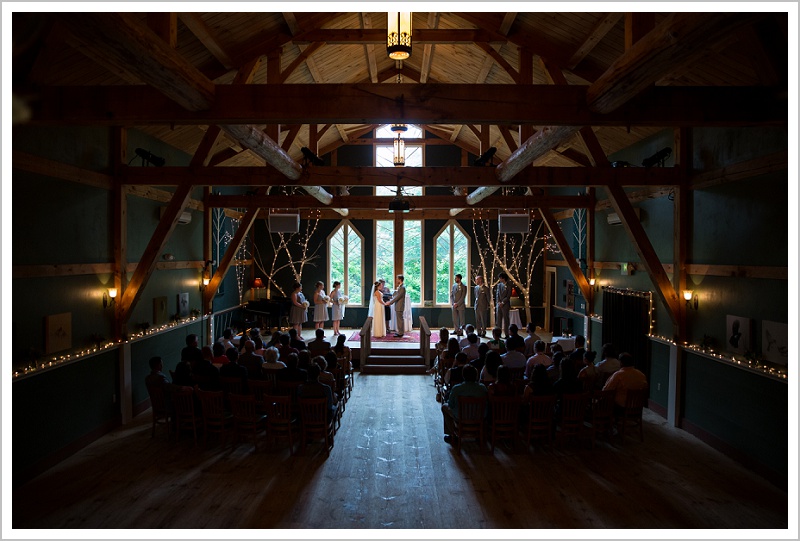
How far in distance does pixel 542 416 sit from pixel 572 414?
1.29ft

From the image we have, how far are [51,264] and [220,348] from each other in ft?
9.20

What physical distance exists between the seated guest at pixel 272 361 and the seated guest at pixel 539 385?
3415mm

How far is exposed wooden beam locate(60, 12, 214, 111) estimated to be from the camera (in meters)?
3.23

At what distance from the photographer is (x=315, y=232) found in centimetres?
1720

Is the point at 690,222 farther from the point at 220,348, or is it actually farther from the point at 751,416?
the point at 220,348

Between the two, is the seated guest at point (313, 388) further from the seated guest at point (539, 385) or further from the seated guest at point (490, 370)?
the seated guest at point (539, 385)

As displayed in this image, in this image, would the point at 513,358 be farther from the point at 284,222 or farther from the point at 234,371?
the point at 284,222

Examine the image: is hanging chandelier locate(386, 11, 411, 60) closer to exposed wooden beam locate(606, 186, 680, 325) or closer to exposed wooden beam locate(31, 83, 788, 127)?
exposed wooden beam locate(31, 83, 788, 127)

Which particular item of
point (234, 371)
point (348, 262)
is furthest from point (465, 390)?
point (348, 262)

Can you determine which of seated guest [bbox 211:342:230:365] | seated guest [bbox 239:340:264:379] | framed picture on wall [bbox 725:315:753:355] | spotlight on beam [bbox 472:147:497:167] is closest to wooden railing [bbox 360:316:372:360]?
seated guest [bbox 211:342:230:365]

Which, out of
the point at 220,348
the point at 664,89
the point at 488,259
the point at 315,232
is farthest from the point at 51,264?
the point at 488,259

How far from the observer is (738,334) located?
673 cm

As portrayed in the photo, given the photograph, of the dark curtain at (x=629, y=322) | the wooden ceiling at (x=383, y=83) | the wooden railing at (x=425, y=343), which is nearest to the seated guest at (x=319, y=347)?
the wooden railing at (x=425, y=343)

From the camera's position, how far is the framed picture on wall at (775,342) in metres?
5.82
